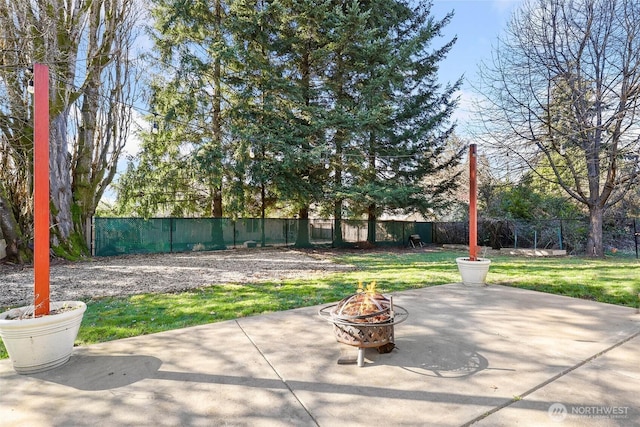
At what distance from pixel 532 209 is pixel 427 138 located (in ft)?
18.8

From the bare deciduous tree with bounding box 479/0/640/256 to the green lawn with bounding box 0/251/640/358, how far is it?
378 cm

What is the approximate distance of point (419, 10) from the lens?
15.2 metres

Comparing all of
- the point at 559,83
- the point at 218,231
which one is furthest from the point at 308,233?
the point at 559,83

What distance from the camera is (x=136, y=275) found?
23.4ft

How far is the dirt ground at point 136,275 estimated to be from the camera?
555 centimetres

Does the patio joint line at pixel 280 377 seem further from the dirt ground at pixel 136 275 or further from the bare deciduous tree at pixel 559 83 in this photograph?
the bare deciduous tree at pixel 559 83

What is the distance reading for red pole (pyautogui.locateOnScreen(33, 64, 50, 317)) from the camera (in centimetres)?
269

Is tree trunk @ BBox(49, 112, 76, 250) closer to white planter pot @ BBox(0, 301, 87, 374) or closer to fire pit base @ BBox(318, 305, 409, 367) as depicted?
white planter pot @ BBox(0, 301, 87, 374)

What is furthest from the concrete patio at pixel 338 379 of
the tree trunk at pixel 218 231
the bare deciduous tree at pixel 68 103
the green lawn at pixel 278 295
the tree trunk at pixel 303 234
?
the tree trunk at pixel 303 234

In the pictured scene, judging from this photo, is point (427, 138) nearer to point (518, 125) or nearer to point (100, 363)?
point (518, 125)

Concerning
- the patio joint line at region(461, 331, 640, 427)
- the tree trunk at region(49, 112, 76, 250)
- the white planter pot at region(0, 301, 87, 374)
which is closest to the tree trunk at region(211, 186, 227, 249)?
the tree trunk at region(49, 112, 76, 250)

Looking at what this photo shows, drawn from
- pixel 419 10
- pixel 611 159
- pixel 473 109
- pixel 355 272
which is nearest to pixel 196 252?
pixel 355 272

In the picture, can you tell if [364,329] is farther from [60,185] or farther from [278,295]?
[60,185]

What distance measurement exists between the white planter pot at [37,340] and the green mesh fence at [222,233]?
29.1ft
